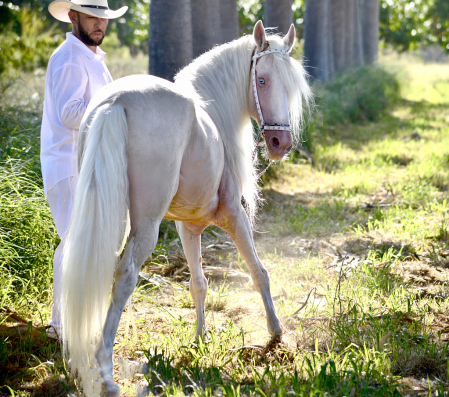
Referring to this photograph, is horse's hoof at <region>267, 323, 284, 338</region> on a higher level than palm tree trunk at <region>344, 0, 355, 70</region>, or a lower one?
lower

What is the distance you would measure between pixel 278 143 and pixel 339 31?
16.8 meters

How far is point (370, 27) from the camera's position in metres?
23.2

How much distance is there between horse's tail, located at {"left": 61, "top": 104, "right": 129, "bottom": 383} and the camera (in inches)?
83.1

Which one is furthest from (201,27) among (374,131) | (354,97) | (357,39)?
(357,39)

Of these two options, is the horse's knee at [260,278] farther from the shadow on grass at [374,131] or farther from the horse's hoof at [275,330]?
the shadow on grass at [374,131]

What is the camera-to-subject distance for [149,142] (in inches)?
90.0

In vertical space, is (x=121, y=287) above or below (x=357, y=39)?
below

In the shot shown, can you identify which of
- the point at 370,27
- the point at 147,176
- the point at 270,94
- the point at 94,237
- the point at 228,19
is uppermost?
the point at 370,27

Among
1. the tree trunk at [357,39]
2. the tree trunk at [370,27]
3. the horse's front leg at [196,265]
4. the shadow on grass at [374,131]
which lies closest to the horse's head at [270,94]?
the horse's front leg at [196,265]

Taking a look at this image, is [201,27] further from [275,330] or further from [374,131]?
[374,131]

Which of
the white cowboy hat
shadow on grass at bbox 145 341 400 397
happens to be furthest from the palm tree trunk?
shadow on grass at bbox 145 341 400 397

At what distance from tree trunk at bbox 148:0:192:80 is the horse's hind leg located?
13.0 ft

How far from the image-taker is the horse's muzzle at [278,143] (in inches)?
121

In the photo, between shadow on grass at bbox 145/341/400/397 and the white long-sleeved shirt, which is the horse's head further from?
shadow on grass at bbox 145/341/400/397
